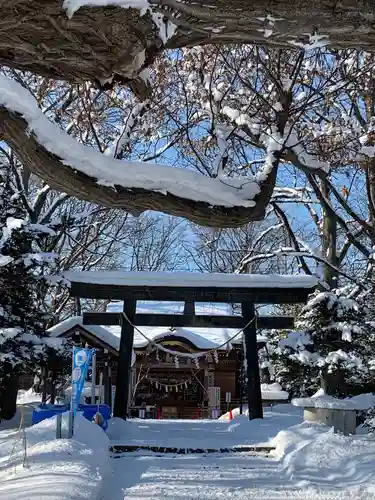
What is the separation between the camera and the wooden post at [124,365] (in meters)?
13.1

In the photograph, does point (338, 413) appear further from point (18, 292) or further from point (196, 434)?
point (18, 292)

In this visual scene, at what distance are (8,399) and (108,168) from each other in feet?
46.4

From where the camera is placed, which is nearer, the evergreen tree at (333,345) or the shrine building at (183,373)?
the evergreen tree at (333,345)

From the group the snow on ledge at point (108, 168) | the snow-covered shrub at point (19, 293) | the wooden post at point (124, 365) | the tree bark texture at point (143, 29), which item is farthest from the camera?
the snow-covered shrub at point (19, 293)

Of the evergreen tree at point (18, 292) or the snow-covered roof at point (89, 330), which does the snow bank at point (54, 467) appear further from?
the snow-covered roof at point (89, 330)

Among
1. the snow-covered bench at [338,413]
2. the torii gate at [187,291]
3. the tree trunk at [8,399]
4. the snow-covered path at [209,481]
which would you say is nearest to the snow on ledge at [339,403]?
the snow-covered bench at [338,413]

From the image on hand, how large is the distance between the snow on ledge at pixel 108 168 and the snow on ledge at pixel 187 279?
944cm

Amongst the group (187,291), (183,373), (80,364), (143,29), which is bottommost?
(80,364)

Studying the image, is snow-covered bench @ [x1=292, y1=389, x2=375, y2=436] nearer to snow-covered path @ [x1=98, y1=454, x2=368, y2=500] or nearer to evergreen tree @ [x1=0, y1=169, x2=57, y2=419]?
snow-covered path @ [x1=98, y1=454, x2=368, y2=500]

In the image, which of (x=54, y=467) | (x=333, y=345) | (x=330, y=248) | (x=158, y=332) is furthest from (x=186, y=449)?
(x=158, y=332)

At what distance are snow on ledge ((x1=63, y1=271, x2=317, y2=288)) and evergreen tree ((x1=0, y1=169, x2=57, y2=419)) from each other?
1.13 m

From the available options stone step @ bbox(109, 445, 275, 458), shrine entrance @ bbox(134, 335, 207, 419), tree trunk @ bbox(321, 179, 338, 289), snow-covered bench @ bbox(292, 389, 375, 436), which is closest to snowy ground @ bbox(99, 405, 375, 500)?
stone step @ bbox(109, 445, 275, 458)

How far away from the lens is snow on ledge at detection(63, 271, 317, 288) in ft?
43.2

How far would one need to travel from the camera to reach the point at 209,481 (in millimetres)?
7492
